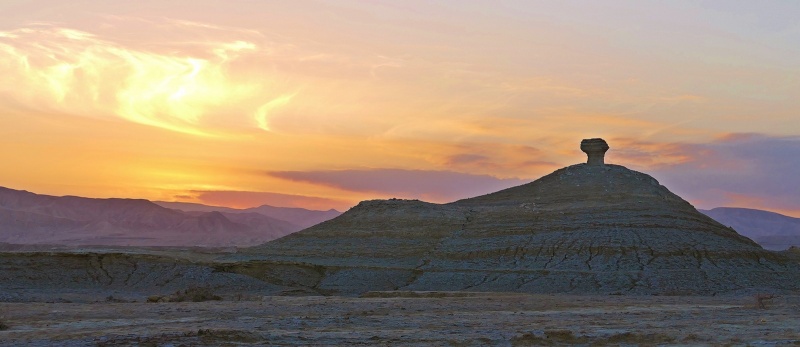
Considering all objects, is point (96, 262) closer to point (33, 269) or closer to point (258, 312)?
point (33, 269)

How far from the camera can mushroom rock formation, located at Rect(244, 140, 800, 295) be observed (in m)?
62.1

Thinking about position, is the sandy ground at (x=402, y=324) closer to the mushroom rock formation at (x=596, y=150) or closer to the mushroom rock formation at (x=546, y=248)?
the mushroom rock formation at (x=546, y=248)

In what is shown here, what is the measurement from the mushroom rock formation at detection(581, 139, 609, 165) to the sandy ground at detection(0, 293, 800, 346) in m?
50.6

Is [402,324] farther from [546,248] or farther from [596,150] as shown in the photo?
[596,150]

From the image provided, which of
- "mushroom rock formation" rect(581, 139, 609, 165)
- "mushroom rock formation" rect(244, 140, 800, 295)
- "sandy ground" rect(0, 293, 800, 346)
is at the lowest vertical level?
"sandy ground" rect(0, 293, 800, 346)

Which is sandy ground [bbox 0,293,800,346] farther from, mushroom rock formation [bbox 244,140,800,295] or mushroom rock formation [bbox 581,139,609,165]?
mushroom rock formation [bbox 581,139,609,165]

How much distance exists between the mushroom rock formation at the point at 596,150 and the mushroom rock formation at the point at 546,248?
3193 millimetres

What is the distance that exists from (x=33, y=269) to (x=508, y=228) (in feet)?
126

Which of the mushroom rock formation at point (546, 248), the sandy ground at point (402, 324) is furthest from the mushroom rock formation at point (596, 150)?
the sandy ground at point (402, 324)

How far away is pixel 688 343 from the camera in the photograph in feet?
A: 79.5

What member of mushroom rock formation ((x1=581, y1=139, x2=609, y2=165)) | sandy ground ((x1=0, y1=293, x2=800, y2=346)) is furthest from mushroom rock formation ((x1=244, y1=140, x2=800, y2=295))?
sandy ground ((x1=0, y1=293, x2=800, y2=346))

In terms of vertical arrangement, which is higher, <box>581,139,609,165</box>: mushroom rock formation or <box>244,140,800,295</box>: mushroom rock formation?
<box>581,139,609,165</box>: mushroom rock formation

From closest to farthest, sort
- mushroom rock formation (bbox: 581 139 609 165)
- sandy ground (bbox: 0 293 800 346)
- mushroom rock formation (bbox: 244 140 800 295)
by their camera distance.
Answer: sandy ground (bbox: 0 293 800 346) → mushroom rock formation (bbox: 244 140 800 295) → mushroom rock formation (bbox: 581 139 609 165)

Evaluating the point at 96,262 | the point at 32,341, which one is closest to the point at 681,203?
the point at 96,262
